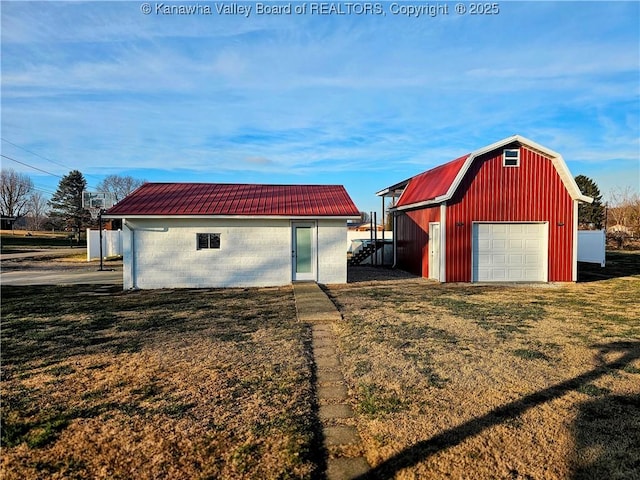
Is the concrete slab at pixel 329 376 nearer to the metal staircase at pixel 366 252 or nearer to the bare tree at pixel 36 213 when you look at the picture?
the metal staircase at pixel 366 252

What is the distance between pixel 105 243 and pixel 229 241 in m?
17.1

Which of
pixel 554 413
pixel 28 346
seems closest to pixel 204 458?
pixel 554 413

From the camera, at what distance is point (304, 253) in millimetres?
14734

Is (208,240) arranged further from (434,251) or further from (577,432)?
(577,432)

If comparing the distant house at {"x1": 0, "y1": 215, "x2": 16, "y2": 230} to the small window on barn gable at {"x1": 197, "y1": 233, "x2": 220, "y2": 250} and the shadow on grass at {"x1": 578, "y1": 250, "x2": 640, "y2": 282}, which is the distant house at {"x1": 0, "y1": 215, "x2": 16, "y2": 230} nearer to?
the small window on barn gable at {"x1": 197, "y1": 233, "x2": 220, "y2": 250}

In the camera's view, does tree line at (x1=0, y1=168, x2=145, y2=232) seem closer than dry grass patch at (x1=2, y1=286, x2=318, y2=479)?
No

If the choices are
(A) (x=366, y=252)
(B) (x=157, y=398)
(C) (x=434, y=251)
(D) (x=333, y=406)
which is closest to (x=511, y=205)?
(C) (x=434, y=251)

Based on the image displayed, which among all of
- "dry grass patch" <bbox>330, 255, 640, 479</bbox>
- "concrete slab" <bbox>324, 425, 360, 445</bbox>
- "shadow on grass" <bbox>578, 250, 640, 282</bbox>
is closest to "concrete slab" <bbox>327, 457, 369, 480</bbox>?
"dry grass patch" <bbox>330, 255, 640, 479</bbox>

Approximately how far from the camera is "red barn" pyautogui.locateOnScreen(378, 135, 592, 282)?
1455cm

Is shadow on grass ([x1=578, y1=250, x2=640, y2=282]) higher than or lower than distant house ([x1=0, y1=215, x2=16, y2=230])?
lower

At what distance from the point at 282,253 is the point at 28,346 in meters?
8.45

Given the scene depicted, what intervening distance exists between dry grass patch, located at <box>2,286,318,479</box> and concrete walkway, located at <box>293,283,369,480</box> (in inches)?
6.3

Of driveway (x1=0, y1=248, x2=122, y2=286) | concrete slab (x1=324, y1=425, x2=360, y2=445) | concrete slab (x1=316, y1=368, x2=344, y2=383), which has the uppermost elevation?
driveway (x1=0, y1=248, x2=122, y2=286)

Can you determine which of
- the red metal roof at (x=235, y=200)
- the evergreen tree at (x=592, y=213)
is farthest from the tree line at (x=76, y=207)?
the red metal roof at (x=235, y=200)
